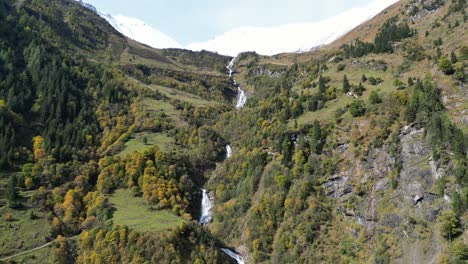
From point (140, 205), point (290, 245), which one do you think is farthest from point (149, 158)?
point (290, 245)

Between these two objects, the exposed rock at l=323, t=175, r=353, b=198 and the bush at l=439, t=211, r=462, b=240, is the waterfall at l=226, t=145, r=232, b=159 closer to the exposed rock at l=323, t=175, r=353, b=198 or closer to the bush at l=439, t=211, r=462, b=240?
the exposed rock at l=323, t=175, r=353, b=198

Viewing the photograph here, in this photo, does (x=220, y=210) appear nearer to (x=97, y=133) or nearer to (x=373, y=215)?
(x=373, y=215)

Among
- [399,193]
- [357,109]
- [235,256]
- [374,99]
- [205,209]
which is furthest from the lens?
[205,209]

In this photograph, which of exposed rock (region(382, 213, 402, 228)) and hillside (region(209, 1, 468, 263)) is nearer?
hillside (region(209, 1, 468, 263))

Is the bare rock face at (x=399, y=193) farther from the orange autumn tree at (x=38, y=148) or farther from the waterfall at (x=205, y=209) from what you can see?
the orange autumn tree at (x=38, y=148)

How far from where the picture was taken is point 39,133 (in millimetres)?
176500

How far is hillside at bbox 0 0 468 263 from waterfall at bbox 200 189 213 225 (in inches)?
42.4

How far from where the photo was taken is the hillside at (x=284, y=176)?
100000 mm

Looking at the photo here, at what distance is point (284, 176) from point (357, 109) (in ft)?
106

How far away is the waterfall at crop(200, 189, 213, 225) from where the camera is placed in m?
148

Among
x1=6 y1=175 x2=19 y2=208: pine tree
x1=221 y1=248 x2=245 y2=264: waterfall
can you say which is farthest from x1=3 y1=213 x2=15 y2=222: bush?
x1=221 y1=248 x2=245 y2=264: waterfall

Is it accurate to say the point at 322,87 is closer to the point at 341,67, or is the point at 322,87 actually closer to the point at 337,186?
the point at 341,67

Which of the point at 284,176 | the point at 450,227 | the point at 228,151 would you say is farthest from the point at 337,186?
the point at 228,151

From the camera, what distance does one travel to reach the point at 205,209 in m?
153
